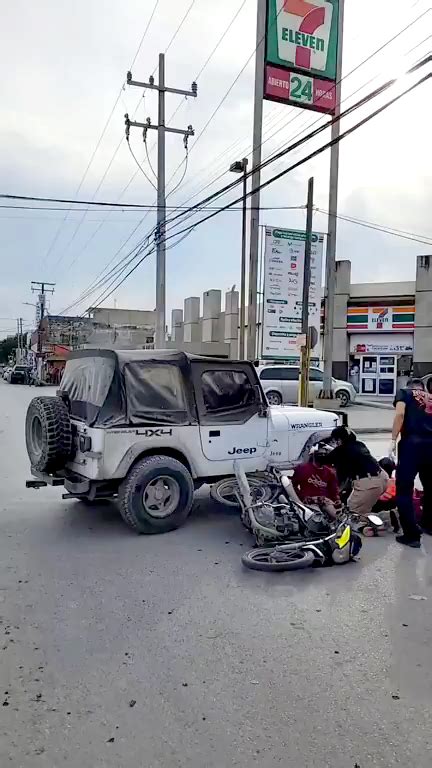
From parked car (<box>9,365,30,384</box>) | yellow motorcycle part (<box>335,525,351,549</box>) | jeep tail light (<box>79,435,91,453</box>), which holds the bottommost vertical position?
parked car (<box>9,365,30,384</box>)

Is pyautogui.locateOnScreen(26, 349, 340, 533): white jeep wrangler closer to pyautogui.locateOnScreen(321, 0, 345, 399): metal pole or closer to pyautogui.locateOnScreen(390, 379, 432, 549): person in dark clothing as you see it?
pyautogui.locateOnScreen(390, 379, 432, 549): person in dark clothing

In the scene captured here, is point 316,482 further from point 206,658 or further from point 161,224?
point 161,224

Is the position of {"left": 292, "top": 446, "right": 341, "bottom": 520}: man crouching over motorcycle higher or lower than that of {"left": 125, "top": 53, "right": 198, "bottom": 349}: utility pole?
lower

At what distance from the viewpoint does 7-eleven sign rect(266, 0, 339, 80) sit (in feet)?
57.4

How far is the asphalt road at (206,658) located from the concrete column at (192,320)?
37.4 metres

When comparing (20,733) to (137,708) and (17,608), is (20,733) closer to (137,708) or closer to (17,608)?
(137,708)

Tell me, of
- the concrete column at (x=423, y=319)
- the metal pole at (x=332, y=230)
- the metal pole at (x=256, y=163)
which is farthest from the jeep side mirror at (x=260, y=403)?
the concrete column at (x=423, y=319)

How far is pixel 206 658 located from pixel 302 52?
19000 mm

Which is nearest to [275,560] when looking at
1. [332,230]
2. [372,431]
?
[372,431]

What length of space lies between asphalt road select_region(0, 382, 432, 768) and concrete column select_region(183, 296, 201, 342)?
123 feet

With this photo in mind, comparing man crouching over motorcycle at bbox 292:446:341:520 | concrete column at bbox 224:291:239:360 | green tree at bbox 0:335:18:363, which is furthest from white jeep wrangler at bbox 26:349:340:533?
green tree at bbox 0:335:18:363

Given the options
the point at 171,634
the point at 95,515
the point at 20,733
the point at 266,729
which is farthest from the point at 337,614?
the point at 95,515

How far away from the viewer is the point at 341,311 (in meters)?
29.5

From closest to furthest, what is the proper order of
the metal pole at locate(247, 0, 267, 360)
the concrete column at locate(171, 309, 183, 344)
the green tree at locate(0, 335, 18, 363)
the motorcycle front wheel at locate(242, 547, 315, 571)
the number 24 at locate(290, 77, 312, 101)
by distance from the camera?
the motorcycle front wheel at locate(242, 547, 315, 571)
the metal pole at locate(247, 0, 267, 360)
the number 24 at locate(290, 77, 312, 101)
the concrete column at locate(171, 309, 183, 344)
the green tree at locate(0, 335, 18, 363)
